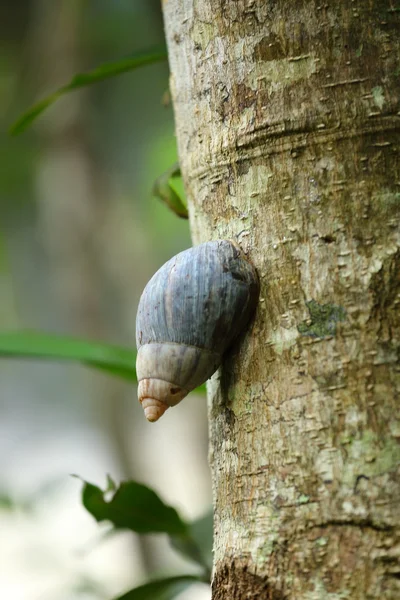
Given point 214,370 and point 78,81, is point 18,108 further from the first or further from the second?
point 214,370

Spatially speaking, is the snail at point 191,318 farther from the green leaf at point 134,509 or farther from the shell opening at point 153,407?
the green leaf at point 134,509

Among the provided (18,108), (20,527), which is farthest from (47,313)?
(20,527)

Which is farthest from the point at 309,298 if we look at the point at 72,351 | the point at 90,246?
the point at 90,246

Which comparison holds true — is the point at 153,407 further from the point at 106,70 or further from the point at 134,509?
the point at 106,70

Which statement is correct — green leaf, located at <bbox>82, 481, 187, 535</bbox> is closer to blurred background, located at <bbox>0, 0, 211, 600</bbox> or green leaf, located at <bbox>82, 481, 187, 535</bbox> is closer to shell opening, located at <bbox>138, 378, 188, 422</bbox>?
shell opening, located at <bbox>138, 378, 188, 422</bbox>

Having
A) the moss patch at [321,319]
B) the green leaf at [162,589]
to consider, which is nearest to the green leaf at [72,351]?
the green leaf at [162,589]
